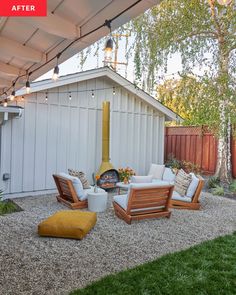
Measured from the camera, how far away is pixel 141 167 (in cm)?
941

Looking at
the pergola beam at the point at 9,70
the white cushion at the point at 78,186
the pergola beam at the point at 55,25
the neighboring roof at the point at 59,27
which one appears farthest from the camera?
the white cushion at the point at 78,186

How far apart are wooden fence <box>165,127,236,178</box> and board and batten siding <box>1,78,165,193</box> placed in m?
2.50

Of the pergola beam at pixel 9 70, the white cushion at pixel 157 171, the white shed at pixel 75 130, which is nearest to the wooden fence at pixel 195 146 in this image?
the white shed at pixel 75 130

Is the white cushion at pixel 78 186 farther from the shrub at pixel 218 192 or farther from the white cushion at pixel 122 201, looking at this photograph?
the shrub at pixel 218 192

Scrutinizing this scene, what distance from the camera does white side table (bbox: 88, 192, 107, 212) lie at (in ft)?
18.1

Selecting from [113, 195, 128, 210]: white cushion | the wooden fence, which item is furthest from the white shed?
[113, 195, 128, 210]: white cushion

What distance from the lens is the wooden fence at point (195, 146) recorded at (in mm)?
10805

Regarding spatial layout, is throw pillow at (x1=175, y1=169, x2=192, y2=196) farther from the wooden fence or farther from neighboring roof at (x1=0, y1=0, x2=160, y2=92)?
the wooden fence

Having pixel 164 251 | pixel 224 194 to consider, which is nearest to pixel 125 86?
pixel 224 194

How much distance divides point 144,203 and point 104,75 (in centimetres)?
473

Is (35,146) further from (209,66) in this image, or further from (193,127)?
(193,127)

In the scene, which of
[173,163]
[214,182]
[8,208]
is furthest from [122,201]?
[173,163]

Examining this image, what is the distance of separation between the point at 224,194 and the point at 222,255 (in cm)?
455

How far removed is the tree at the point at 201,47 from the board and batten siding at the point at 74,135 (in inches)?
61.4
